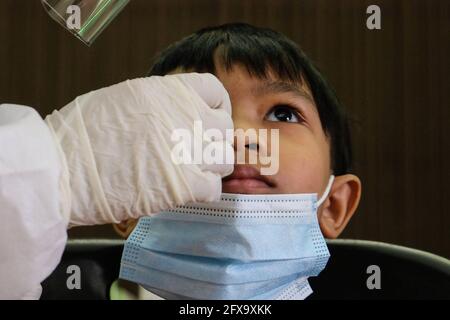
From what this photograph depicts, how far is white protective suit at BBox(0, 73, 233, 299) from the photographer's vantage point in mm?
572

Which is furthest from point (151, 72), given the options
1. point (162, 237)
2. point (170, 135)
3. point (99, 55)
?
point (170, 135)

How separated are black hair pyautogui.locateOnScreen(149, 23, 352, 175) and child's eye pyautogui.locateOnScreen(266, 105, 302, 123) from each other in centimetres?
5

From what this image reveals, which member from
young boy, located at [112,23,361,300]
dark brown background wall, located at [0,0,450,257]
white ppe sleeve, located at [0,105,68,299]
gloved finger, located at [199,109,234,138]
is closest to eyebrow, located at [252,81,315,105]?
young boy, located at [112,23,361,300]

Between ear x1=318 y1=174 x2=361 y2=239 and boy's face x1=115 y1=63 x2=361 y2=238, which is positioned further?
ear x1=318 y1=174 x2=361 y2=239

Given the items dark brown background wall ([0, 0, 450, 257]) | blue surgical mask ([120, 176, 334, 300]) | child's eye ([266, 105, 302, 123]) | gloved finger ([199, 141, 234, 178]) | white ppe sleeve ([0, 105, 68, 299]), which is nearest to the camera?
white ppe sleeve ([0, 105, 68, 299])

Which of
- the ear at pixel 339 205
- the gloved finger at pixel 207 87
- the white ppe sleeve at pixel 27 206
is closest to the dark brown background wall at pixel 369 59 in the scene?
the ear at pixel 339 205

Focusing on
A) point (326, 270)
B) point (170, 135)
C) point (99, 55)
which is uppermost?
point (99, 55)

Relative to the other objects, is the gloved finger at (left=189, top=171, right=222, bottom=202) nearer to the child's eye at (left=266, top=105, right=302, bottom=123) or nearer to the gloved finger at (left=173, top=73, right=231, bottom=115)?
the gloved finger at (left=173, top=73, right=231, bottom=115)

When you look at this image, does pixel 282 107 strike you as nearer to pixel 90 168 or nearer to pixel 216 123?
pixel 216 123

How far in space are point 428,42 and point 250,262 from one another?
0.54 metres
